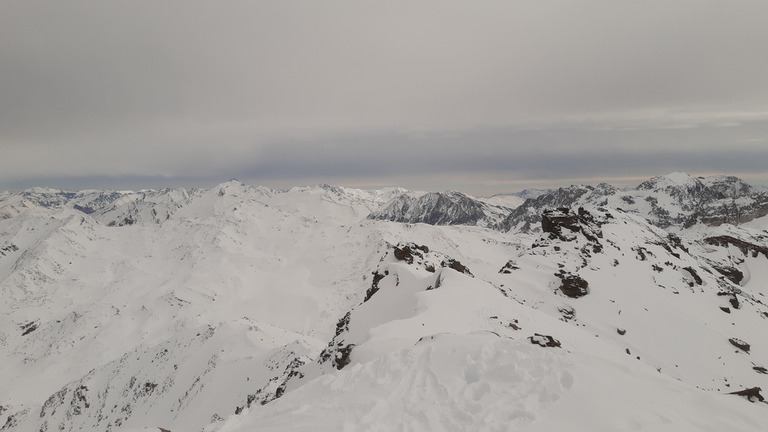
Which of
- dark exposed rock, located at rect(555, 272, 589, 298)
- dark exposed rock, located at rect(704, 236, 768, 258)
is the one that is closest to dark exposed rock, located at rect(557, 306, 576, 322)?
dark exposed rock, located at rect(555, 272, 589, 298)

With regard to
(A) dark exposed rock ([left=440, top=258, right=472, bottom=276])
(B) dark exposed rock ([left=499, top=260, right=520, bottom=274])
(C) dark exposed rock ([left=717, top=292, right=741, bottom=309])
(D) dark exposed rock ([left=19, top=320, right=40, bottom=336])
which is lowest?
(D) dark exposed rock ([left=19, top=320, right=40, bottom=336])

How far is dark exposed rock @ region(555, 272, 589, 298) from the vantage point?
48.1 m

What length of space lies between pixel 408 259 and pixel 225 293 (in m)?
158

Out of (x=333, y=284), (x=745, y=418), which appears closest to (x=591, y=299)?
(x=745, y=418)

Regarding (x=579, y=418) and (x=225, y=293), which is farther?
(x=225, y=293)

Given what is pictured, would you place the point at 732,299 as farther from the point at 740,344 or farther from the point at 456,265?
the point at 456,265

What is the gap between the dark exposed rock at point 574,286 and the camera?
48094mm

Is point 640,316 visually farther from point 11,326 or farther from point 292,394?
point 11,326

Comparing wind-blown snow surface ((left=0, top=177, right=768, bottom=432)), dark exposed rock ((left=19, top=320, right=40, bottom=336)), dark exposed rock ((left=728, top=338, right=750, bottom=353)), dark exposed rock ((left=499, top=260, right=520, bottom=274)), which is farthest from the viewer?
dark exposed rock ((left=19, top=320, right=40, bottom=336))

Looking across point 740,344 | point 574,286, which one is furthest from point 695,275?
point 574,286

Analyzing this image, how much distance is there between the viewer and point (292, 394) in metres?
14.6

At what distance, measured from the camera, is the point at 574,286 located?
48.5 meters

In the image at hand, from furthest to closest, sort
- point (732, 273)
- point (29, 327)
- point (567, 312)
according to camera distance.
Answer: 1. point (29, 327)
2. point (732, 273)
3. point (567, 312)

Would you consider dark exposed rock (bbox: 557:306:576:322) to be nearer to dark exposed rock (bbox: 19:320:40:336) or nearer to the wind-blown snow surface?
the wind-blown snow surface
